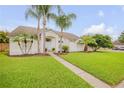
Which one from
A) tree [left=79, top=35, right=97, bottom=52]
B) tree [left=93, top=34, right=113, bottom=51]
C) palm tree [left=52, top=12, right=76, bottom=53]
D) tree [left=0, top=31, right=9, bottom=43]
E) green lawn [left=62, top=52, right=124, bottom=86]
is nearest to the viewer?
green lawn [left=62, top=52, right=124, bottom=86]

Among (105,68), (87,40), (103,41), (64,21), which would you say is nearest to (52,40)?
(64,21)

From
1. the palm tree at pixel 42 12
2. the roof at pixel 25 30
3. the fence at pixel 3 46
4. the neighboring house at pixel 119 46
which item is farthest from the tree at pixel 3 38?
the neighboring house at pixel 119 46

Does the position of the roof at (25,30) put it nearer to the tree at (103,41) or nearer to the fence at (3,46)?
the fence at (3,46)

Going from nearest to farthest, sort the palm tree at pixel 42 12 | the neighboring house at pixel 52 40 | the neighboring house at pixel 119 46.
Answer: the palm tree at pixel 42 12 → the neighboring house at pixel 52 40 → the neighboring house at pixel 119 46

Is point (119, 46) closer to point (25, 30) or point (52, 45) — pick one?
point (52, 45)

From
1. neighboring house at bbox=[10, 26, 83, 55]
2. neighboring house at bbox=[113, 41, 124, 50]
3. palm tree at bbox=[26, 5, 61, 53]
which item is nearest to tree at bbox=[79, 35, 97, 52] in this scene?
neighboring house at bbox=[10, 26, 83, 55]

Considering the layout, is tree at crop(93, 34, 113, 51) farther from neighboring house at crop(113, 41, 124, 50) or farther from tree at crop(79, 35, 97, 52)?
neighboring house at crop(113, 41, 124, 50)

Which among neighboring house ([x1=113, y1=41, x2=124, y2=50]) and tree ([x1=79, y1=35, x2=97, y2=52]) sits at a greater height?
tree ([x1=79, y1=35, x2=97, y2=52])
